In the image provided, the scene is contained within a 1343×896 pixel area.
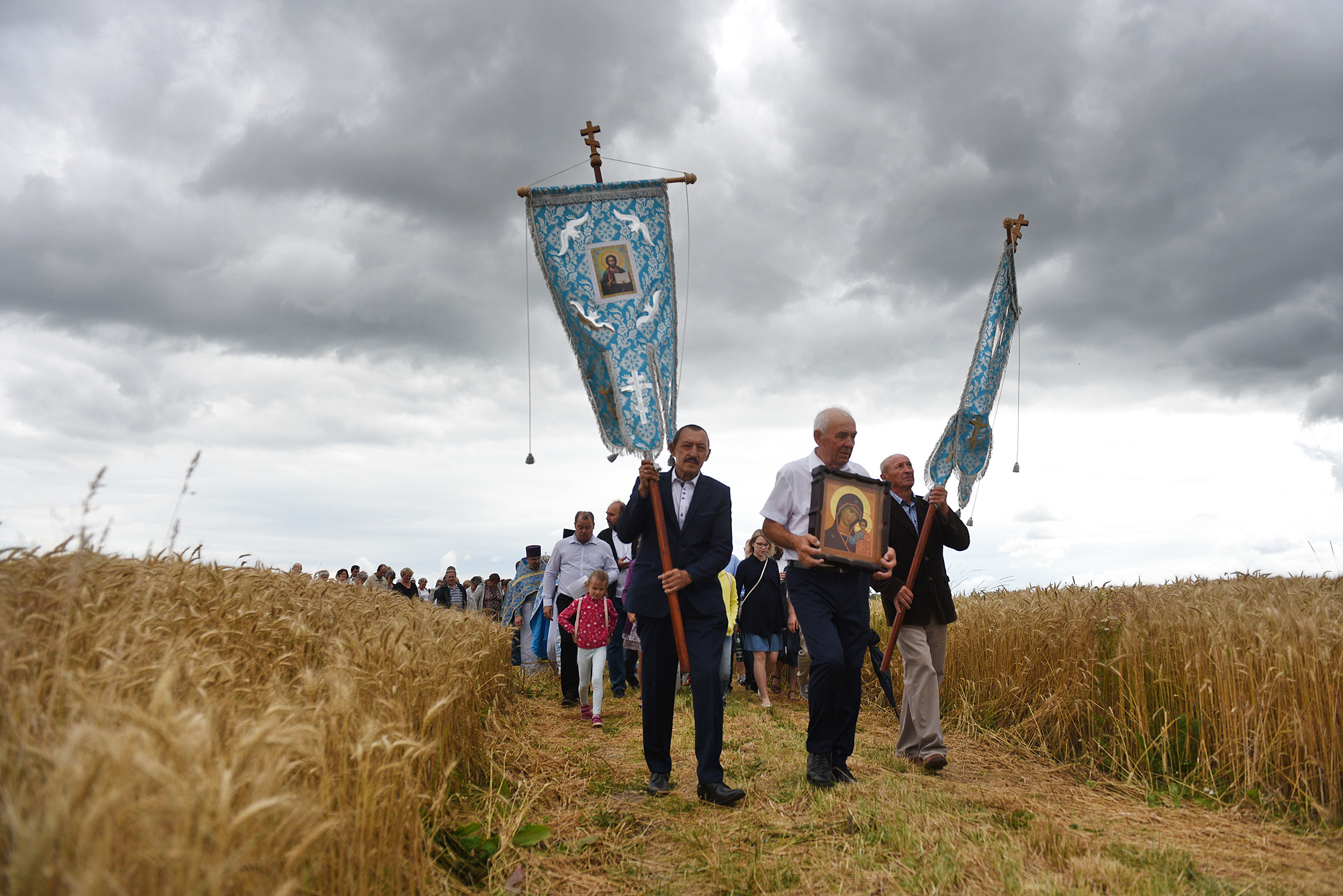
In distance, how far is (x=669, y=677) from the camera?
5809mm

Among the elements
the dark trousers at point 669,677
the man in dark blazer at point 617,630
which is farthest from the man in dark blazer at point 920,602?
the man in dark blazer at point 617,630

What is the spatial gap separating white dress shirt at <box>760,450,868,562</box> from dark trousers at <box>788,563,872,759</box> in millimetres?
290

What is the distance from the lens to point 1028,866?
3967 millimetres

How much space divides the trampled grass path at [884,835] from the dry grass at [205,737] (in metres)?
0.70

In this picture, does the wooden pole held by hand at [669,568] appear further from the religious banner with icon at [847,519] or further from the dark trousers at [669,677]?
the religious banner with icon at [847,519]

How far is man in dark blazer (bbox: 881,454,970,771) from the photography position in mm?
6410

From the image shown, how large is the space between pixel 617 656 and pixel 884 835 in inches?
298

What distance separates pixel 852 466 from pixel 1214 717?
2870mm

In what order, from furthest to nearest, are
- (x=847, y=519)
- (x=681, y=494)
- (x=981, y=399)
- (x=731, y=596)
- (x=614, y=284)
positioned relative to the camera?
(x=731, y=596), (x=981, y=399), (x=614, y=284), (x=681, y=494), (x=847, y=519)

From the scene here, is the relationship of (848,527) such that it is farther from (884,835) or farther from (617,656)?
(617,656)

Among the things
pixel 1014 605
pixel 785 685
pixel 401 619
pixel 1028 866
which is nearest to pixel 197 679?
pixel 401 619

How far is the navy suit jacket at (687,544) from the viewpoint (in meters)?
5.76

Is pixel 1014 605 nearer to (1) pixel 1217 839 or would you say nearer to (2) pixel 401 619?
(1) pixel 1217 839

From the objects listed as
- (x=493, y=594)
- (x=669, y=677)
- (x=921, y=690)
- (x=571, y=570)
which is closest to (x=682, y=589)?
(x=669, y=677)
